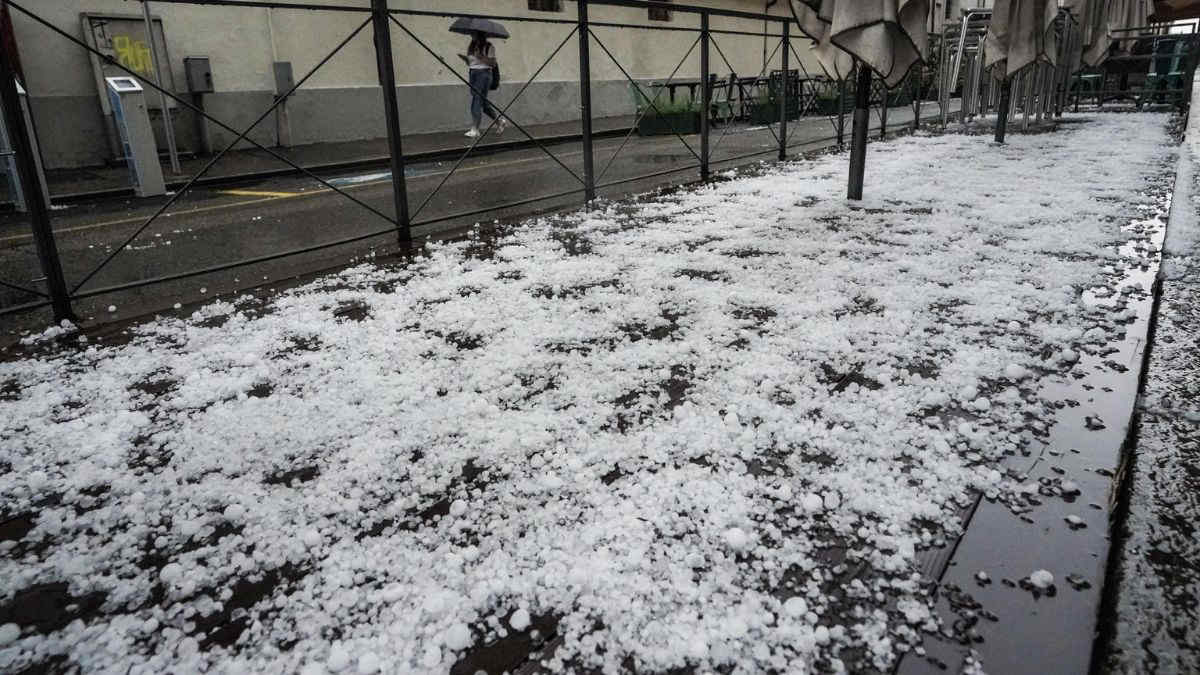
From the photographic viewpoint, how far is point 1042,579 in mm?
1208

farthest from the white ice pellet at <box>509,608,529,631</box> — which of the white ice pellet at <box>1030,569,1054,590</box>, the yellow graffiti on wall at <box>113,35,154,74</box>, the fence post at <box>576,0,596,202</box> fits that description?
the yellow graffiti on wall at <box>113,35,154,74</box>

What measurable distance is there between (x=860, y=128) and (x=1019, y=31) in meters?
3.29

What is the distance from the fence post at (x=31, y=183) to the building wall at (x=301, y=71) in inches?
189

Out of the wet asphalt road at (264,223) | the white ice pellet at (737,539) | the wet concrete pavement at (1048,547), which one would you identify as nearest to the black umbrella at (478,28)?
the wet asphalt road at (264,223)

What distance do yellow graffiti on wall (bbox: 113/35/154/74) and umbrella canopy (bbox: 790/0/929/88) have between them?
7808 millimetres

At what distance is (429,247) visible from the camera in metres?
3.89

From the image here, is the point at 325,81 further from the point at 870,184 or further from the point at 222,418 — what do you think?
the point at 222,418

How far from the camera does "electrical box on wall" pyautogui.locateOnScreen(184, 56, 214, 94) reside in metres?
8.78

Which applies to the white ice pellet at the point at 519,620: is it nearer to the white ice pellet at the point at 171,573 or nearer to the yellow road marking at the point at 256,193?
the white ice pellet at the point at 171,573

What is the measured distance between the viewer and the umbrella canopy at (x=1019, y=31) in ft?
A: 21.4

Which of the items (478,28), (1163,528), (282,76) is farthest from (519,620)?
(282,76)

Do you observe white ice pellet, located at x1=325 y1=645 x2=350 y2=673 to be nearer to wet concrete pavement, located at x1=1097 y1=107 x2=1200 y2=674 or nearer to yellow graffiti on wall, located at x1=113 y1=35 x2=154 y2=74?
wet concrete pavement, located at x1=1097 y1=107 x2=1200 y2=674

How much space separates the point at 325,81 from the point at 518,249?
809 cm

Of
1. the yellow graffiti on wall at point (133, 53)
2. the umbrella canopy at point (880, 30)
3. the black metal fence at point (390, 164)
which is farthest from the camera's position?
the yellow graffiti on wall at point (133, 53)
